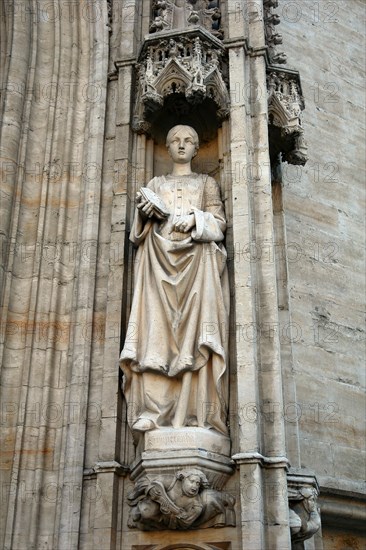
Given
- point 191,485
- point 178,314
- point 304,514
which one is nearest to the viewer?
point 191,485

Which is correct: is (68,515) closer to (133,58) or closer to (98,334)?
(98,334)

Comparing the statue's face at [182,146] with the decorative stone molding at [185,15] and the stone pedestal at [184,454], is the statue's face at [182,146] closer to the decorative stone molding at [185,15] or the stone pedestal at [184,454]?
the decorative stone molding at [185,15]

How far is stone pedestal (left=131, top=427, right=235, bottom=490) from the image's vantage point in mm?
5953

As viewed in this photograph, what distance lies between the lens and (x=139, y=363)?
20.9 ft

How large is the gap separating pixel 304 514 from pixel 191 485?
1094mm

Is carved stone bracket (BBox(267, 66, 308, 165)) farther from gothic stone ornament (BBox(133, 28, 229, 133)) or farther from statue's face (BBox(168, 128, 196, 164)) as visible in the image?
statue's face (BBox(168, 128, 196, 164))

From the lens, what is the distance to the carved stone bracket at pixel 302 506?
6.29 metres

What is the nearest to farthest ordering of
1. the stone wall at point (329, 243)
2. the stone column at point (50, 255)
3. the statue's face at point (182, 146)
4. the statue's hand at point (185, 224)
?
the stone column at point (50, 255) → the statue's hand at point (185, 224) → the statue's face at point (182, 146) → the stone wall at point (329, 243)

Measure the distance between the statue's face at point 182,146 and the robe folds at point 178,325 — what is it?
0.54m

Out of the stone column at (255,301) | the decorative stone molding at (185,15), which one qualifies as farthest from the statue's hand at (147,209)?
the decorative stone molding at (185,15)

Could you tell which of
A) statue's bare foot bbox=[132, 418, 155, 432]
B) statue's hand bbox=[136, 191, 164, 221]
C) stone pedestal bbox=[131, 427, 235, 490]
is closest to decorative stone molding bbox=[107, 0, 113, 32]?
statue's hand bbox=[136, 191, 164, 221]

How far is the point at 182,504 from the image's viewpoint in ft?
19.2

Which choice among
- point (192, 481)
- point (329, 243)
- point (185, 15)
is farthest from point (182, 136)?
point (329, 243)

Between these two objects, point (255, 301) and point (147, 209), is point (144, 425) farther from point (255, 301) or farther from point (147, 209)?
point (147, 209)
